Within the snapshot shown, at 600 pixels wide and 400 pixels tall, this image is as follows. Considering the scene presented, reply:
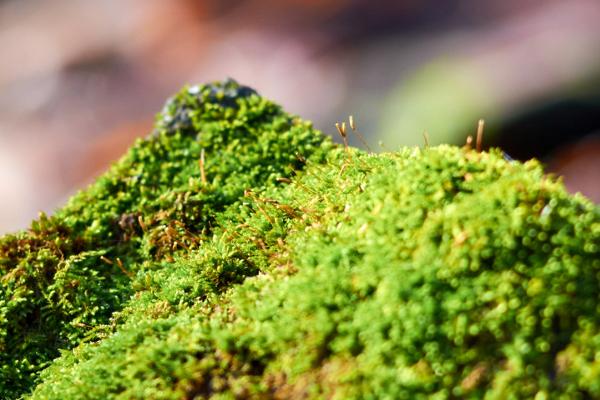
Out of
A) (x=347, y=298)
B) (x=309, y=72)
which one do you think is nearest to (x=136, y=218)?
(x=347, y=298)

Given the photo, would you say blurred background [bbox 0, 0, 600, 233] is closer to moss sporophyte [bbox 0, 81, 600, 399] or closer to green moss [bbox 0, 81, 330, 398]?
green moss [bbox 0, 81, 330, 398]

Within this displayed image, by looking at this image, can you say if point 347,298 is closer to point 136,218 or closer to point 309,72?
point 136,218

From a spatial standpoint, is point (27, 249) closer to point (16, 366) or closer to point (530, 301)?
point (16, 366)

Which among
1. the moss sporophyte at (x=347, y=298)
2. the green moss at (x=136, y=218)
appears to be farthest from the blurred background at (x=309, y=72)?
the moss sporophyte at (x=347, y=298)

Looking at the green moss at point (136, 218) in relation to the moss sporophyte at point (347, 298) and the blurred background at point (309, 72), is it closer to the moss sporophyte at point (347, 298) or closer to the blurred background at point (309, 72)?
the moss sporophyte at point (347, 298)

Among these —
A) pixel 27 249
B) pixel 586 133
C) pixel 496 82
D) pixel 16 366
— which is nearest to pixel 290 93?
pixel 496 82

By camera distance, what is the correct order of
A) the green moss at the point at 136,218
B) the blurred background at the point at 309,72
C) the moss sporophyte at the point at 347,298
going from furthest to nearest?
1. the blurred background at the point at 309,72
2. the green moss at the point at 136,218
3. the moss sporophyte at the point at 347,298
